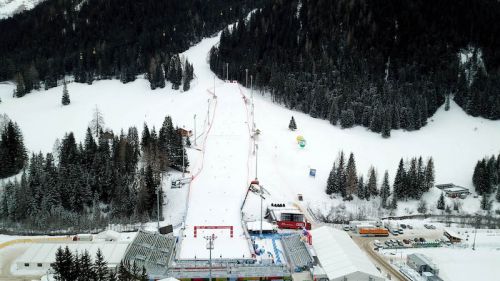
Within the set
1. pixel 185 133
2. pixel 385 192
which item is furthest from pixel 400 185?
pixel 185 133

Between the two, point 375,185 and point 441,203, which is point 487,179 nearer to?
point 441,203

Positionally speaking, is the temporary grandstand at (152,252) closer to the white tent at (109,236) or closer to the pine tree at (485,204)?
the white tent at (109,236)

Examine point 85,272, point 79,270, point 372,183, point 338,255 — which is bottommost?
point 338,255

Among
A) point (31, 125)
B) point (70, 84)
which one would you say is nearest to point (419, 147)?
point (31, 125)

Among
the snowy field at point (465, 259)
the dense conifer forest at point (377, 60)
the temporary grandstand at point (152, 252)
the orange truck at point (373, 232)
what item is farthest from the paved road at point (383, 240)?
the dense conifer forest at point (377, 60)

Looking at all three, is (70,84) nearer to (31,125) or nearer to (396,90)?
(31,125)

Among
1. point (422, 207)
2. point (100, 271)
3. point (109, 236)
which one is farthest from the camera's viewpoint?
point (422, 207)

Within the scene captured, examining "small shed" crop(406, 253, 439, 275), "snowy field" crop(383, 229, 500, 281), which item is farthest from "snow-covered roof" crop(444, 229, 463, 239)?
"small shed" crop(406, 253, 439, 275)

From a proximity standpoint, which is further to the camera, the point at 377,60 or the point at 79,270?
the point at 377,60
